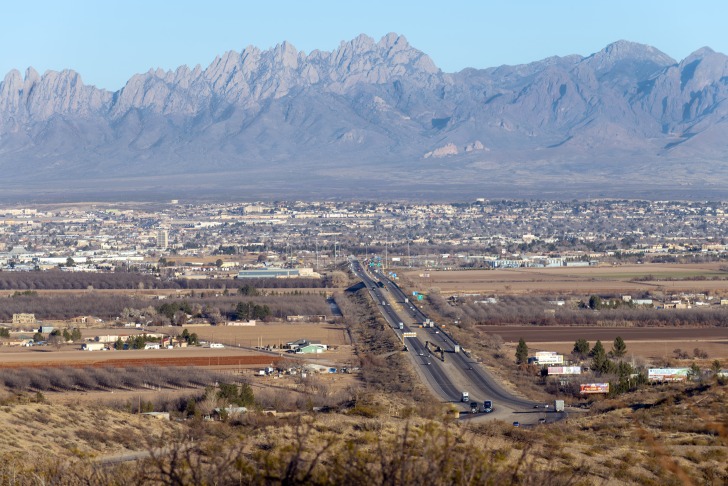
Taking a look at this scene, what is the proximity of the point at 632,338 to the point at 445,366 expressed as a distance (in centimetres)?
1292

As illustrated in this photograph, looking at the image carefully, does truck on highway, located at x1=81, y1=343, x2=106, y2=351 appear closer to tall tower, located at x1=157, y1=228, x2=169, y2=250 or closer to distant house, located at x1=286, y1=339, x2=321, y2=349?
distant house, located at x1=286, y1=339, x2=321, y2=349

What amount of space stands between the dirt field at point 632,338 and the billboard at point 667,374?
6.95 metres

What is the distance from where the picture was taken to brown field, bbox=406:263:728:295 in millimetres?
73250

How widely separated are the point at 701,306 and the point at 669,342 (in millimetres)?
14803

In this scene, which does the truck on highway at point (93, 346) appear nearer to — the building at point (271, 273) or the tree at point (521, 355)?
the tree at point (521, 355)

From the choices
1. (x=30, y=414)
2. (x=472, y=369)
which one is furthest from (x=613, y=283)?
(x=30, y=414)

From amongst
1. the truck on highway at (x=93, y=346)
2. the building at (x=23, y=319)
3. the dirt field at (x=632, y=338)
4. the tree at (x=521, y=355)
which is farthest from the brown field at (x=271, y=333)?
the tree at (x=521, y=355)

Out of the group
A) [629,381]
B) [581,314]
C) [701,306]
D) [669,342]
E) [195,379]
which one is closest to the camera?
[629,381]

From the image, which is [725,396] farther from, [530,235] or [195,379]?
[530,235]

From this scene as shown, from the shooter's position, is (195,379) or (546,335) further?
(546,335)

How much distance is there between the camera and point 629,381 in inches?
1341

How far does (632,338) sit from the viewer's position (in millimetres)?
50500

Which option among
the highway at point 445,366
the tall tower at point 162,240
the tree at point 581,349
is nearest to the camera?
the highway at point 445,366

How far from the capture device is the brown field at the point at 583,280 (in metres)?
73.2
